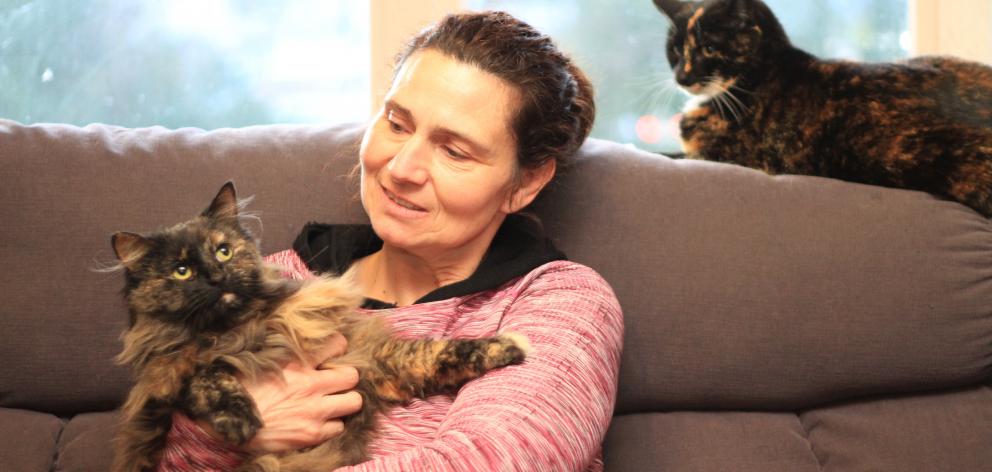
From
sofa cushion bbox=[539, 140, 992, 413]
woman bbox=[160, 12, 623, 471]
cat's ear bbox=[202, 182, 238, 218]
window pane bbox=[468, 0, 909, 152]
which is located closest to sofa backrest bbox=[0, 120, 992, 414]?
sofa cushion bbox=[539, 140, 992, 413]

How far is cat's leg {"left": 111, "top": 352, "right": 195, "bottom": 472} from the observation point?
1.55 meters

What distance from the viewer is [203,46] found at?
10.0ft

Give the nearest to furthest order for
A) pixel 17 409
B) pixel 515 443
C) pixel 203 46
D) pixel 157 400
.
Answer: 1. pixel 515 443
2. pixel 157 400
3. pixel 17 409
4. pixel 203 46

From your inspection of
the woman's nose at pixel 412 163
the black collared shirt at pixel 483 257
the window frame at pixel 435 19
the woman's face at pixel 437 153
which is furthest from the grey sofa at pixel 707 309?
the window frame at pixel 435 19

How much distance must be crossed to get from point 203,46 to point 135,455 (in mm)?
1837

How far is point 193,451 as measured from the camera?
1.54 m

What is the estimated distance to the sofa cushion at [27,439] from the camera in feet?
6.53

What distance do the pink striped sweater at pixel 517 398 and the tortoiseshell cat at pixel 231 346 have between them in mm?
45

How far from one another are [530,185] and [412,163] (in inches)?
13.4

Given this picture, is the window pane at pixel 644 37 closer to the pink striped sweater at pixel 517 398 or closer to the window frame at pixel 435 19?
the window frame at pixel 435 19

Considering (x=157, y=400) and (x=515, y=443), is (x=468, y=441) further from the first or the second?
(x=157, y=400)

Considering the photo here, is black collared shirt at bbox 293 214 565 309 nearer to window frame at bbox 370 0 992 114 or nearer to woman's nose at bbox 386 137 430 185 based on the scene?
woman's nose at bbox 386 137 430 185

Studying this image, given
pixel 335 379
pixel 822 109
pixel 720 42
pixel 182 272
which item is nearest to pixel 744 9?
pixel 720 42

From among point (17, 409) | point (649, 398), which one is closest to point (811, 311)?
point (649, 398)
